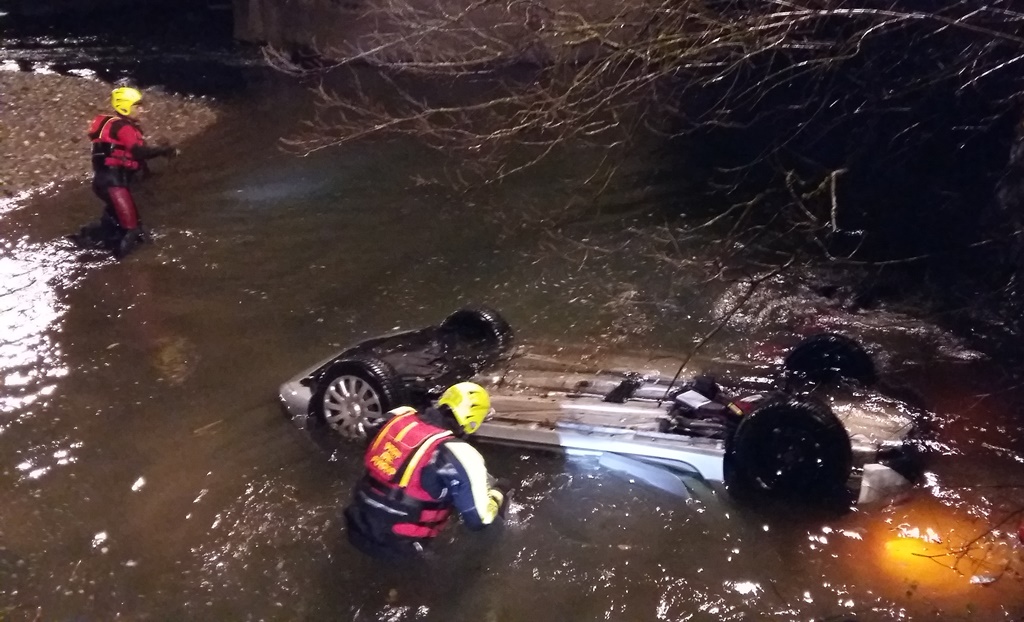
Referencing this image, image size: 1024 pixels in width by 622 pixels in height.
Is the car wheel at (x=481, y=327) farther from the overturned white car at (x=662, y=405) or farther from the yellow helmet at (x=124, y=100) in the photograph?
the yellow helmet at (x=124, y=100)

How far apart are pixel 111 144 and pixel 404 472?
6010 mm

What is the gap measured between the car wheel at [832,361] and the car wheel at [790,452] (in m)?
0.99

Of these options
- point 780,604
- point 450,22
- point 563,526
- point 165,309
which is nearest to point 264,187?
point 165,309

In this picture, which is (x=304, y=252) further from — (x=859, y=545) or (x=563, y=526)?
(x=859, y=545)

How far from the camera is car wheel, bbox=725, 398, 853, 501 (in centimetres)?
404

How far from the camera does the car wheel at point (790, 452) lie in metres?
4.04

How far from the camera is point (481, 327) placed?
18.9ft

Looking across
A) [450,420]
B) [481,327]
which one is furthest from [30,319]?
[450,420]

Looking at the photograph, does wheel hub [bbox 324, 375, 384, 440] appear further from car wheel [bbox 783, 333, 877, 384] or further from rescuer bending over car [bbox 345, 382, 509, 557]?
car wheel [bbox 783, 333, 877, 384]

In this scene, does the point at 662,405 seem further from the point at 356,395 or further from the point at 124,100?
the point at 124,100

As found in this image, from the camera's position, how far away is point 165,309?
23.7ft

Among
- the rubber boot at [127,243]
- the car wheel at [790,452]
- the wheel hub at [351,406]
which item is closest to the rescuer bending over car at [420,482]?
the wheel hub at [351,406]

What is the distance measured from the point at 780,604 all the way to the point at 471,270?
4.79 metres

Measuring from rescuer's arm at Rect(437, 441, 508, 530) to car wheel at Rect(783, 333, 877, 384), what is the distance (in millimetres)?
2377
